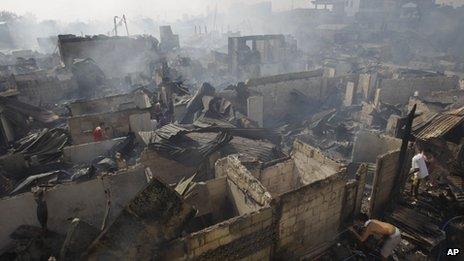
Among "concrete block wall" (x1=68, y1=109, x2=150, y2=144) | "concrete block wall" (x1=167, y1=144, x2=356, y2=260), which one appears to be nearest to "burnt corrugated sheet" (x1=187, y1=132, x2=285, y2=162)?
"concrete block wall" (x1=167, y1=144, x2=356, y2=260)

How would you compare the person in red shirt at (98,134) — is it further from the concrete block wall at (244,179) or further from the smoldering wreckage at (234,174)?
the concrete block wall at (244,179)

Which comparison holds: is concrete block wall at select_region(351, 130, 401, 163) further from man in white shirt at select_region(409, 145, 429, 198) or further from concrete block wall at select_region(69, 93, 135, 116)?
concrete block wall at select_region(69, 93, 135, 116)

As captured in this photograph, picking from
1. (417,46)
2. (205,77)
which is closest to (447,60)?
(417,46)

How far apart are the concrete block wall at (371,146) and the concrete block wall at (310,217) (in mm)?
3731

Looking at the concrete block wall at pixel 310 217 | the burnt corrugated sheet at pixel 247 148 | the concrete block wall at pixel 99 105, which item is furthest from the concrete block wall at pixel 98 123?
the concrete block wall at pixel 310 217

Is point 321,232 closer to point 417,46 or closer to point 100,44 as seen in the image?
point 100,44

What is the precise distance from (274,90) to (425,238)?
1256cm

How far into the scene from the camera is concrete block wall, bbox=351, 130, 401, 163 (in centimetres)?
1014

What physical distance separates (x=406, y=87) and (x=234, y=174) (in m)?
16.3

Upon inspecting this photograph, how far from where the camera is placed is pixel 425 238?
25.7ft

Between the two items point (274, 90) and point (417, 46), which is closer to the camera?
point (274, 90)

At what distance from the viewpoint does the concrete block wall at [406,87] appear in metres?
18.7

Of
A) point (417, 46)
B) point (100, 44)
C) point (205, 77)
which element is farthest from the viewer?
point (417, 46)

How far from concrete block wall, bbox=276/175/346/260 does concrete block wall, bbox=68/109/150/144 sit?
8.45 m
